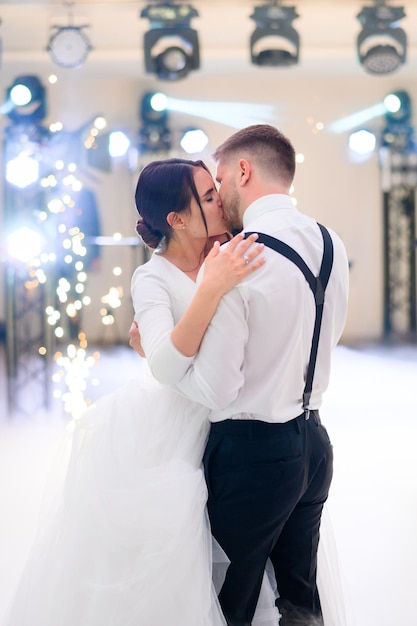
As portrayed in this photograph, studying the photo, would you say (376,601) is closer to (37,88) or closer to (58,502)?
(58,502)

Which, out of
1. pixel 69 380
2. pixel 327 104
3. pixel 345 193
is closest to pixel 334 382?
pixel 69 380

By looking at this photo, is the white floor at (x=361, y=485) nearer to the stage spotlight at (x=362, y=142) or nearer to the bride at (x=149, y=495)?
the bride at (x=149, y=495)

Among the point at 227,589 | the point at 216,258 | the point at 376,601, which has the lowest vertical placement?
the point at 376,601

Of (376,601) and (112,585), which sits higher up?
(112,585)

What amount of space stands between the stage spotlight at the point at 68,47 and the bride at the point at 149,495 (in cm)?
467

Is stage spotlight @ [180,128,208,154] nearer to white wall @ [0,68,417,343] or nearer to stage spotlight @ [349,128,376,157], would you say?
white wall @ [0,68,417,343]

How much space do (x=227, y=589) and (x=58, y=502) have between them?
1.60ft

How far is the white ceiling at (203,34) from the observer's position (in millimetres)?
6305

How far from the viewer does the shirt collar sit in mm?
1371

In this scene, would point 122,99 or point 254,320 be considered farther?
point 122,99

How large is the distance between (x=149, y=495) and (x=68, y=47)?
5.16 m

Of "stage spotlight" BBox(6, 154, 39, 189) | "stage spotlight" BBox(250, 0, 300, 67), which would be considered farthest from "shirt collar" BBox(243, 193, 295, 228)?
"stage spotlight" BBox(250, 0, 300, 67)

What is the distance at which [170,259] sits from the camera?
1.62 metres

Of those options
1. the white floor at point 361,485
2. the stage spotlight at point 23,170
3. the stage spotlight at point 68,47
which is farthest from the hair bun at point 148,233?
the stage spotlight at point 68,47
